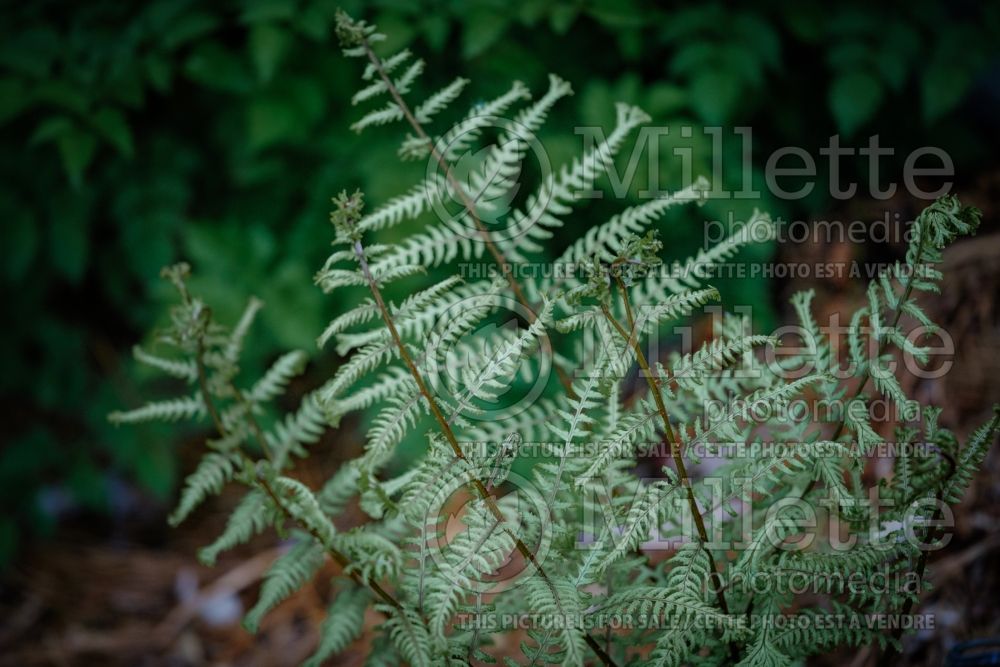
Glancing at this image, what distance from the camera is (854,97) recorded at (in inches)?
87.4

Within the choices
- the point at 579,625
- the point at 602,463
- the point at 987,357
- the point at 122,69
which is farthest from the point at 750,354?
the point at 122,69

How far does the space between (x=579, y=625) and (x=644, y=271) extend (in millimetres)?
499

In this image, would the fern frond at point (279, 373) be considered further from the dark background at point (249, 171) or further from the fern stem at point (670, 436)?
the dark background at point (249, 171)

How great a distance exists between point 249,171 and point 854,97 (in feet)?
6.70

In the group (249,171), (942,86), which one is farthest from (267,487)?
(942,86)

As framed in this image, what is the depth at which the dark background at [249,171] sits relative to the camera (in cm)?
224

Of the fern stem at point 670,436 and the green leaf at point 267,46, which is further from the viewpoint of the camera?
the green leaf at point 267,46

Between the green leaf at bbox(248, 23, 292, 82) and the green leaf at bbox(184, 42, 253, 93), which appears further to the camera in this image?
the green leaf at bbox(184, 42, 253, 93)

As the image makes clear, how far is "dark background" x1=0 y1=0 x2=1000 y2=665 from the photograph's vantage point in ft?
7.36

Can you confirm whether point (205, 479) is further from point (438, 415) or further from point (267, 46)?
point (267, 46)

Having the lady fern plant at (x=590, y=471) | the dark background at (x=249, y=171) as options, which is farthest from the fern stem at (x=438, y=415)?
the dark background at (x=249, y=171)

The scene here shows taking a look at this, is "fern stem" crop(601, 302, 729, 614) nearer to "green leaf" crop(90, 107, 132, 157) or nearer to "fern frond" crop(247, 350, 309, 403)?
"fern frond" crop(247, 350, 309, 403)

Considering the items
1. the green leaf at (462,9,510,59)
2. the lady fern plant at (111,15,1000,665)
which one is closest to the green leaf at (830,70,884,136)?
the green leaf at (462,9,510,59)

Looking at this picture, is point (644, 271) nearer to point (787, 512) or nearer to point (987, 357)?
point (787, 512)
